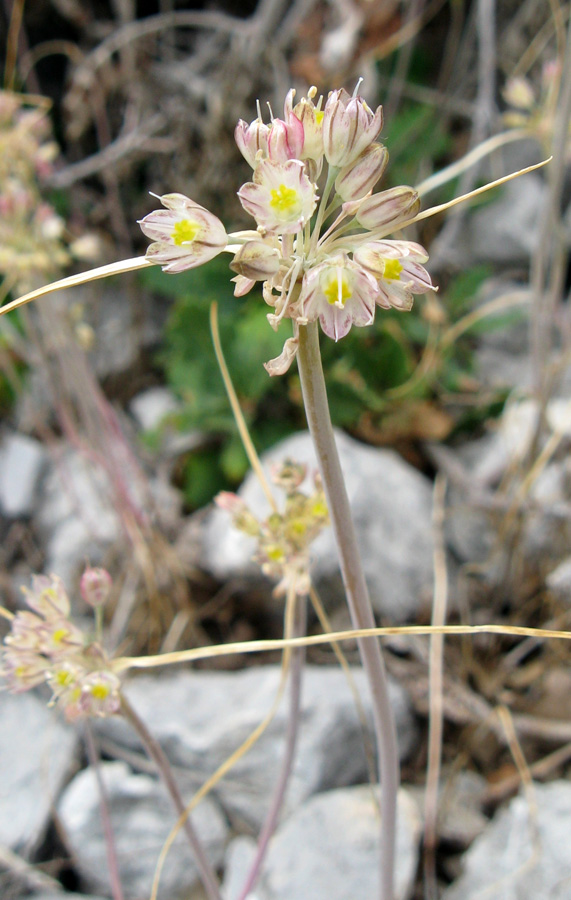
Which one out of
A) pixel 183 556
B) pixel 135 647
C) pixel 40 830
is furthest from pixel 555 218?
pixel 40 830

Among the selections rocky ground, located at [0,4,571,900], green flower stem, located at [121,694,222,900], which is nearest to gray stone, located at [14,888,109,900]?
rocky ground, located at [0,4,571,900]

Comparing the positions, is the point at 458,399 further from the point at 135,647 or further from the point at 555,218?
the point at 135,647

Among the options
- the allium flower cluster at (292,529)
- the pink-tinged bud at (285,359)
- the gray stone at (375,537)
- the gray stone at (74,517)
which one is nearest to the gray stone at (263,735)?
the gray stone at (375,537)

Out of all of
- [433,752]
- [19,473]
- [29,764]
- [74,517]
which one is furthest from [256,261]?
[19,473]

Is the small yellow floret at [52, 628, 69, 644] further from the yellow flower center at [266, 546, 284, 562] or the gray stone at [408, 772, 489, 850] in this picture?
the gray stone at [408, 772, 489, 850]

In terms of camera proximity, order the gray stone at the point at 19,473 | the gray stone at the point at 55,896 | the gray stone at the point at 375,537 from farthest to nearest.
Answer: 1. the gray stone at the point at 19,473
2. the gray stone at the point at 375,537
3. the gray stone at the point at 55,896

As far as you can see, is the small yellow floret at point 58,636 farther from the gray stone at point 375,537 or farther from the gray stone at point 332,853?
the gray stone at point 375,537
